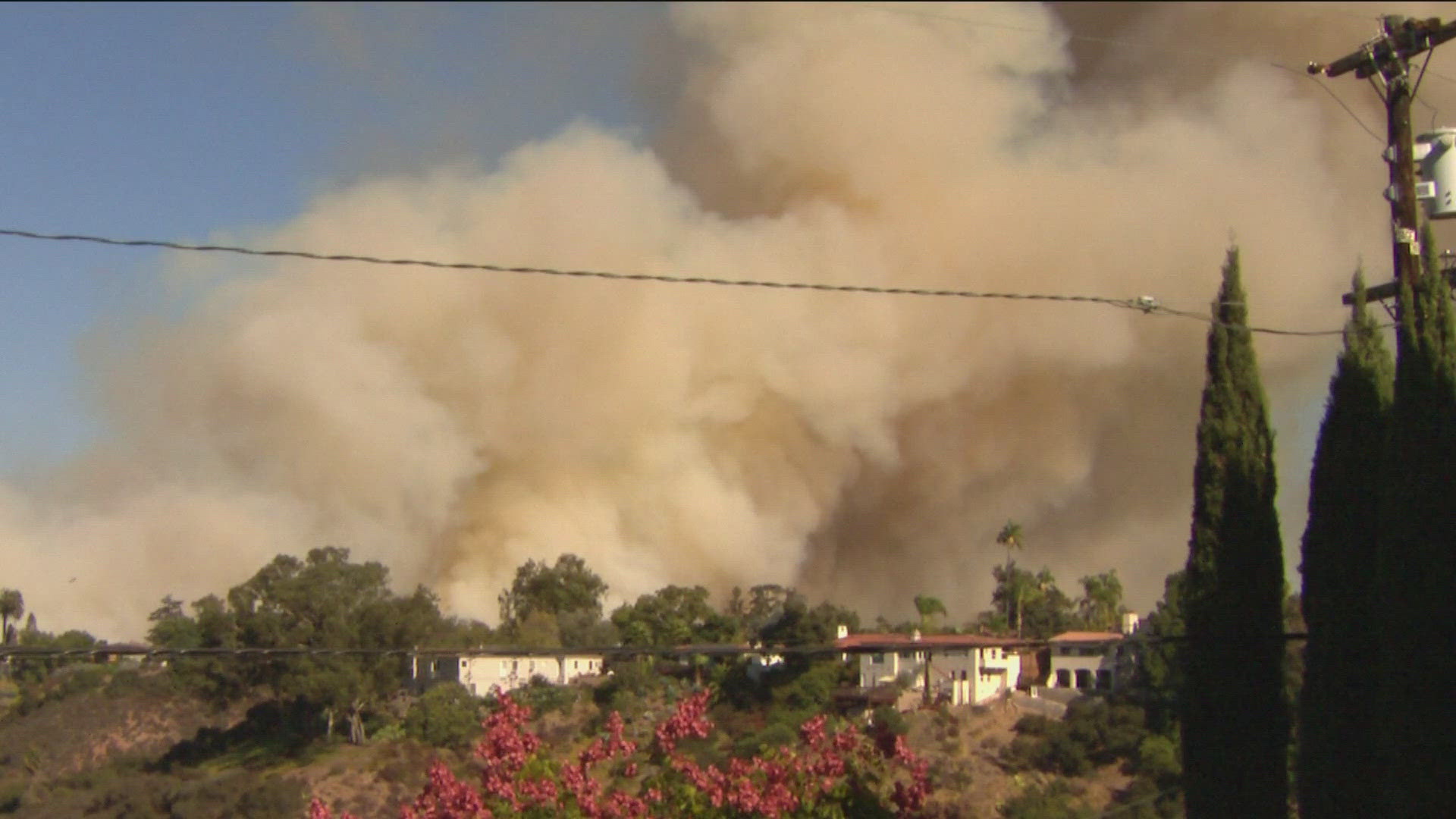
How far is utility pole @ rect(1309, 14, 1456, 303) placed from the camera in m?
14.6

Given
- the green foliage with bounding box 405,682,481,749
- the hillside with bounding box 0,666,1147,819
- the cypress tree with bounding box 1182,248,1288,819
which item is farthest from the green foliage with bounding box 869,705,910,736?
the cypress tree with bounding box 1182,248,1288,819

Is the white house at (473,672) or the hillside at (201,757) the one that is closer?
the hillside at (201,757)

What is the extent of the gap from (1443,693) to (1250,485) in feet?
13.4

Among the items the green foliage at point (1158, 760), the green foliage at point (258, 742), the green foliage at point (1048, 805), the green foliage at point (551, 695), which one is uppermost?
the green foliage at point (551, 695)

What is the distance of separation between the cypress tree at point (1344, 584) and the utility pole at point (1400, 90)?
40.0 inches

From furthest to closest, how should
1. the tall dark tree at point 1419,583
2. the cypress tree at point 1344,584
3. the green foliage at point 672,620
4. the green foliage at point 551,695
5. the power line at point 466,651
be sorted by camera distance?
the green foliage at point 672,620
the green foliage at point 551,695
the cypress tree at point 1344,584
the tall dark tree at point 1419,583
the power line at point 466,651

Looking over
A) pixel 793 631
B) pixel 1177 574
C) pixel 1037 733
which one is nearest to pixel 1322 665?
pixel 1037 733

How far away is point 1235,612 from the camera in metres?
15.7

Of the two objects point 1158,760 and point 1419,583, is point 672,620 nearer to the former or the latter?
point 1158,760

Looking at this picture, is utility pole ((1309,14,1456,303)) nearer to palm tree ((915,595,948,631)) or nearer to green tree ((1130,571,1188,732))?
green tree ((1130,571,1188,732))

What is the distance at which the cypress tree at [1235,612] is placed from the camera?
15453 millimetres

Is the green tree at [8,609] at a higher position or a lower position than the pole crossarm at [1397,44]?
lower

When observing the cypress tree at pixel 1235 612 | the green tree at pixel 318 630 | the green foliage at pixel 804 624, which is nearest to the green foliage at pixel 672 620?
the green foliage at pixel 804 624

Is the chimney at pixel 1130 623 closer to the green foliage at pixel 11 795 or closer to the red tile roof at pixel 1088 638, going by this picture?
the red tile roof at pixel 1088 638
